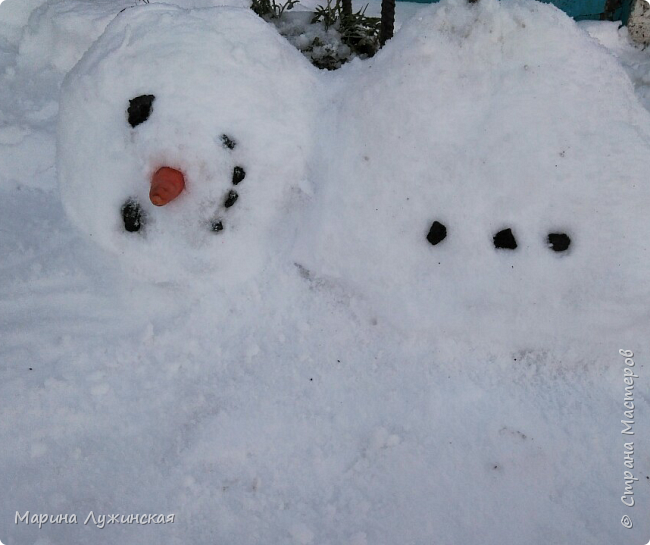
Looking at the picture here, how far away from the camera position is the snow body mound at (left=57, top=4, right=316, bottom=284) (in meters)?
1.95

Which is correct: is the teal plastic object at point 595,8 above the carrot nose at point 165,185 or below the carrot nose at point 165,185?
above

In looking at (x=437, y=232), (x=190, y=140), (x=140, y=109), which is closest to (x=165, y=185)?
(x=190, y=140)

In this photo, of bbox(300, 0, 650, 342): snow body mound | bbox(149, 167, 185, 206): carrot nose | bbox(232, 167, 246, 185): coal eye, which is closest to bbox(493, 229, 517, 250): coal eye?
bbox(300, 0, 650, 342): snow body mound

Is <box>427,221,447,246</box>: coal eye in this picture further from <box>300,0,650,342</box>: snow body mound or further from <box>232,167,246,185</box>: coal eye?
<box>232,167,246,185</box>: coal eye

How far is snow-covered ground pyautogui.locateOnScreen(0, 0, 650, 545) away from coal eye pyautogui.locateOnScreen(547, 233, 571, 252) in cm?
2

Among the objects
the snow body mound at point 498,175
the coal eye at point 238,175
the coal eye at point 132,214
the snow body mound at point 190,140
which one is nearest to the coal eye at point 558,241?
the snow body mound at point 498,175

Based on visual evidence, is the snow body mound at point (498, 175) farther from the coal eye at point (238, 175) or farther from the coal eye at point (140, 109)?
the coal eye at point (140, 109)

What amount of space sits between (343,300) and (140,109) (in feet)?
3.34

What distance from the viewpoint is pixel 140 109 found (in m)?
1.94

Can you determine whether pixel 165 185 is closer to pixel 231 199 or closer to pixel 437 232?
pixel 231 199

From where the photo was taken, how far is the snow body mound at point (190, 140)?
195cm

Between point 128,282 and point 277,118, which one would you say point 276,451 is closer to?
point 128,282

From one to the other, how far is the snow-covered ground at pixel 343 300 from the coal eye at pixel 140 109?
32 mm

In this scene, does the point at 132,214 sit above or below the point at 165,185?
below
